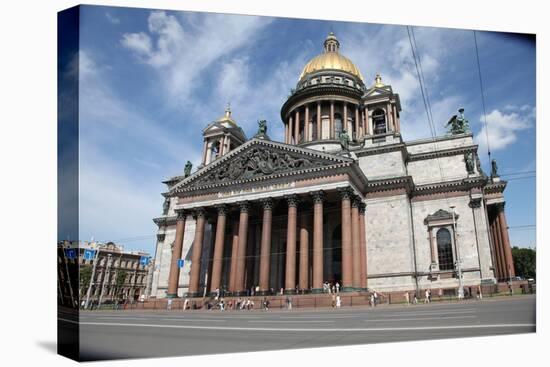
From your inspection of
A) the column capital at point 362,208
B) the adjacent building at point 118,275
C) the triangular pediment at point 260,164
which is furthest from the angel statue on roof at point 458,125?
the adjacent building at point 118,275

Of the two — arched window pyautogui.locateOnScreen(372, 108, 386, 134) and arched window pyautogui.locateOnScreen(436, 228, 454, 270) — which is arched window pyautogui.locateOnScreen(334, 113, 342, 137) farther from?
arched window pyautogui.locateOnScreen(436, 228, 454, 270)

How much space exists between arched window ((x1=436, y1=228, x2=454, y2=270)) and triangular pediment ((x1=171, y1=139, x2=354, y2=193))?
10.5 metres

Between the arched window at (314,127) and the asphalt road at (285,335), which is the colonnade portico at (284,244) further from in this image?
the arched window at (314,127)

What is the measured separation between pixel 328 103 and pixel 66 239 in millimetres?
43256

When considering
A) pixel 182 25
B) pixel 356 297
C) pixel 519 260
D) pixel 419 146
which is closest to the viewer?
pixel 182 25

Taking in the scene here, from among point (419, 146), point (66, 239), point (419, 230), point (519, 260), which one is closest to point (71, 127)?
point (66, 239)

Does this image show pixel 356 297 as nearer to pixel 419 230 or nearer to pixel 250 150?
Answer: pixel 419 230

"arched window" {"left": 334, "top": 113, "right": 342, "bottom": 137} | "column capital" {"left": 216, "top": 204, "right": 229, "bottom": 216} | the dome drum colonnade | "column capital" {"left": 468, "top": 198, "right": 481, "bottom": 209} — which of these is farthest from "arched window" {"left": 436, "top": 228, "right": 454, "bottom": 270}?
"arched window" {"left": 334, "top": 113, "right": 342, "bottom": 137}

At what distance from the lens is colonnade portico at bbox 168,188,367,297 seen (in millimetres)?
30312

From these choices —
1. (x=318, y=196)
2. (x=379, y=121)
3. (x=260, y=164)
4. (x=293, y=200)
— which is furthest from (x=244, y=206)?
(x=379, y=121)

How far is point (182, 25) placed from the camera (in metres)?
13.5

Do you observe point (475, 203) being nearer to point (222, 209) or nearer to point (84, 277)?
point (222, 209)

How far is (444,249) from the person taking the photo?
3400 cm

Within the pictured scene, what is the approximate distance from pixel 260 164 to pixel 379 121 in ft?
47.8
